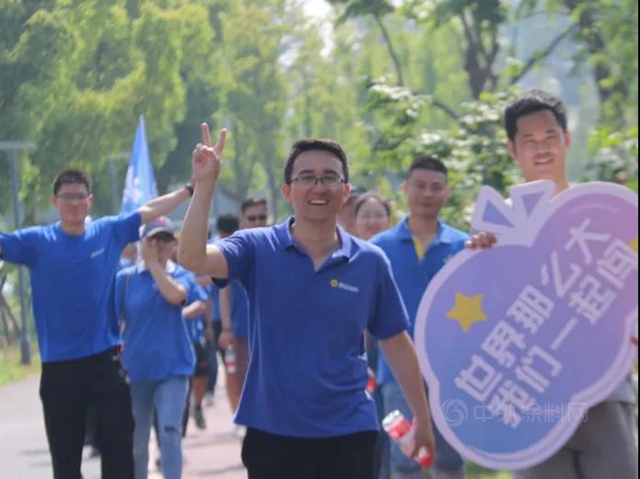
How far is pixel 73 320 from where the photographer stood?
27.4ft

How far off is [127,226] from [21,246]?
1.98ft

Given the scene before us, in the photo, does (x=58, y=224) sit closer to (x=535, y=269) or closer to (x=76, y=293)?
(x=76, y=293)

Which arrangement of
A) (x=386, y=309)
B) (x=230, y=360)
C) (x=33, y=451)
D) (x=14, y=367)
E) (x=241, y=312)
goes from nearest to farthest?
(x=386, y=309) → (x=14, y=367) → (x=33, y=451) → (x=241, y=312) → (x=230, y=360)

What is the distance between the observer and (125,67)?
962cm

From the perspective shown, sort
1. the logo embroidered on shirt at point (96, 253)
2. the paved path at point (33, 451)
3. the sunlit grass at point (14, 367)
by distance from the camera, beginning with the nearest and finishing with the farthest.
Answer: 1. the logo embroidered on shirt at point (96, 253)
2. the sunlit grass at point (14, 367)
3. the paved path at point (33, 451)

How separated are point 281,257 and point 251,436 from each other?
0.63 m

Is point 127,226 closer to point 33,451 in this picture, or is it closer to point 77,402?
point 77,402

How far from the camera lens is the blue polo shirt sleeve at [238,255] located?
6.04 meters

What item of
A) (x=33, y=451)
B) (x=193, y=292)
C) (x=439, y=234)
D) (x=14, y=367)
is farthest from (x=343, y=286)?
(x=33, y=451)

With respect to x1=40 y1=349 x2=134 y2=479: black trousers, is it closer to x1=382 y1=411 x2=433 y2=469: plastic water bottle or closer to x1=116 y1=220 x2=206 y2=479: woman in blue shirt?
x1=116 y1=220 x2=206 y2=479: woman in blue shirt

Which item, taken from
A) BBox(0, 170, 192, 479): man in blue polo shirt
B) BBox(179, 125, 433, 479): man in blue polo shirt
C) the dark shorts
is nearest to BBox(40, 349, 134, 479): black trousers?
BBox(0, 170, 192, 479): man in blue polo shirt

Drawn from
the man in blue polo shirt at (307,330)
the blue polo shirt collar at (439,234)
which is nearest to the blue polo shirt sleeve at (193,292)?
the blue polo shirt collar at (439,234)

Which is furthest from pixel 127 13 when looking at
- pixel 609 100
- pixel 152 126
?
pixel 609 100

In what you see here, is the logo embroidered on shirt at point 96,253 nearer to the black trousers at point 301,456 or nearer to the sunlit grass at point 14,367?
the sunlit grass at point 14,367
